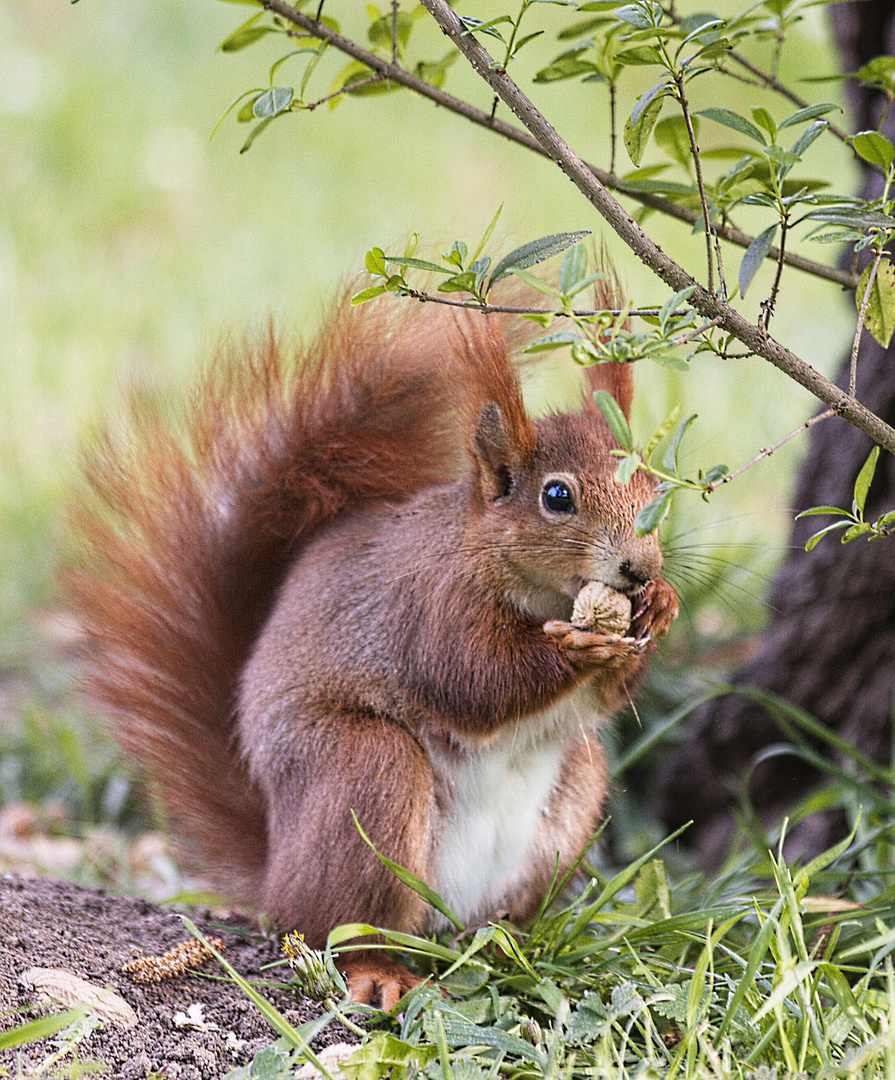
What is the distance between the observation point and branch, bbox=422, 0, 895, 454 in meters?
0.96

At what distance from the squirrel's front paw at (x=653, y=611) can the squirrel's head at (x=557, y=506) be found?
2 cm

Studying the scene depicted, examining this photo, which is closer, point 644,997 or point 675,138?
point 644,997

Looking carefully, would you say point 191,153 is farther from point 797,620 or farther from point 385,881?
point 385,881

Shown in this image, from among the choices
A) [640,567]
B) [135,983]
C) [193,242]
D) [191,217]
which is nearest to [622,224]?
[640,567]

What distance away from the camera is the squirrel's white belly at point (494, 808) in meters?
1.32

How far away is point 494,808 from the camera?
134 cm

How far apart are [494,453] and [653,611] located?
0.24m

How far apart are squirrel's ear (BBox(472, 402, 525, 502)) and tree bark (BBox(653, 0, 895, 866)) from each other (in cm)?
65

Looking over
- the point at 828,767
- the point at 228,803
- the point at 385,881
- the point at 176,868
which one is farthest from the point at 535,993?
the point at 176,868

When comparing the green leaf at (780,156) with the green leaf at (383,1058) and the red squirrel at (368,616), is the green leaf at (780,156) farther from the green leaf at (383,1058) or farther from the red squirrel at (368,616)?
the green leaf at (383,1058)

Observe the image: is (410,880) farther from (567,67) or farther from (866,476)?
(567,67)

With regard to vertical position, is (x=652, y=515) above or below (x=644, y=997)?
above

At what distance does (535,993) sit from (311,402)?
734mm

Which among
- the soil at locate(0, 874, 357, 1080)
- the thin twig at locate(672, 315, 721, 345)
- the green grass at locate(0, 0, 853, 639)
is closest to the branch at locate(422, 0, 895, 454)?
the thin twig at locate(672, 315, 721, 345)
